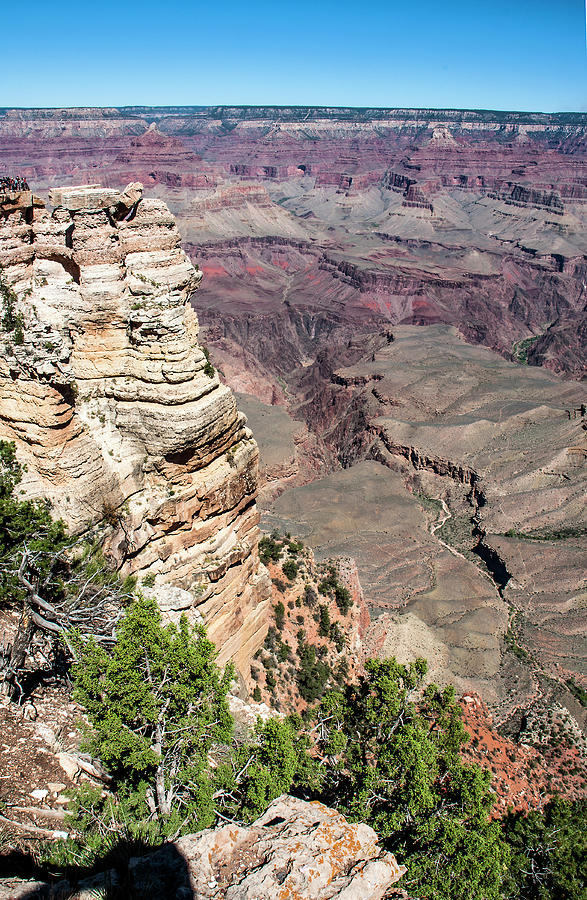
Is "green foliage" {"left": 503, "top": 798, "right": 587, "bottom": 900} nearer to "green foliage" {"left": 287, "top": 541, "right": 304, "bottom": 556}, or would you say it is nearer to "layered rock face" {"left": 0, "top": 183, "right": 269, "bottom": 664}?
"layered rock face" {"left": 0, "top": 183, "right": 269, "bottom": 664}

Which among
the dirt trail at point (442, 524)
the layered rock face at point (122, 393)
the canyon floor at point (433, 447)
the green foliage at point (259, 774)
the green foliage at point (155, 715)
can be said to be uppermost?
the layered rock face at point (122, 393)

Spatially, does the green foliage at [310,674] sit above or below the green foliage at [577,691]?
above

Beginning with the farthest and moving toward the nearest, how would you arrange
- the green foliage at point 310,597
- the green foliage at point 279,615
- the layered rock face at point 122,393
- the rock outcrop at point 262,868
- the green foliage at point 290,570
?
the green foliage at point 290,570 → the green foliage at point 310,597 → the green foliage at point 279,615 → the layered rock face at point 122,393 → the rock outcrop at point 262,868

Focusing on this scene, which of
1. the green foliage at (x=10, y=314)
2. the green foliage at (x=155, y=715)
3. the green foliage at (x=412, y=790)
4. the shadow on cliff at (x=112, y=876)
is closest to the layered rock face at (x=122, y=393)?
the green foliage at (x=10, y=314)

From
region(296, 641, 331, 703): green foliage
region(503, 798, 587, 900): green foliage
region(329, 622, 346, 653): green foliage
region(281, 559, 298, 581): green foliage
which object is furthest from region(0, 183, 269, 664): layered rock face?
region(503, 798, 587, 900): green foliage

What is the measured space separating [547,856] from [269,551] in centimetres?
1911

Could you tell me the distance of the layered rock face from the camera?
61.1ft

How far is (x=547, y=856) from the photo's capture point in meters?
22.9

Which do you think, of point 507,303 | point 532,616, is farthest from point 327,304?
point 532,616

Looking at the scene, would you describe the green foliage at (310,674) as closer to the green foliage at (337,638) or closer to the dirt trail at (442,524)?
the green foliage at (337,638)

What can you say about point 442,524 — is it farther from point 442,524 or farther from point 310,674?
point 310,674

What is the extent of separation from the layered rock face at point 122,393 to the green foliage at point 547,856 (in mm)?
14774

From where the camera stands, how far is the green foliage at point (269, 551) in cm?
3400

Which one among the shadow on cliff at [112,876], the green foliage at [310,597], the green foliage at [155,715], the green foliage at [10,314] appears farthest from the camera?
the green foliage at [310,597]
